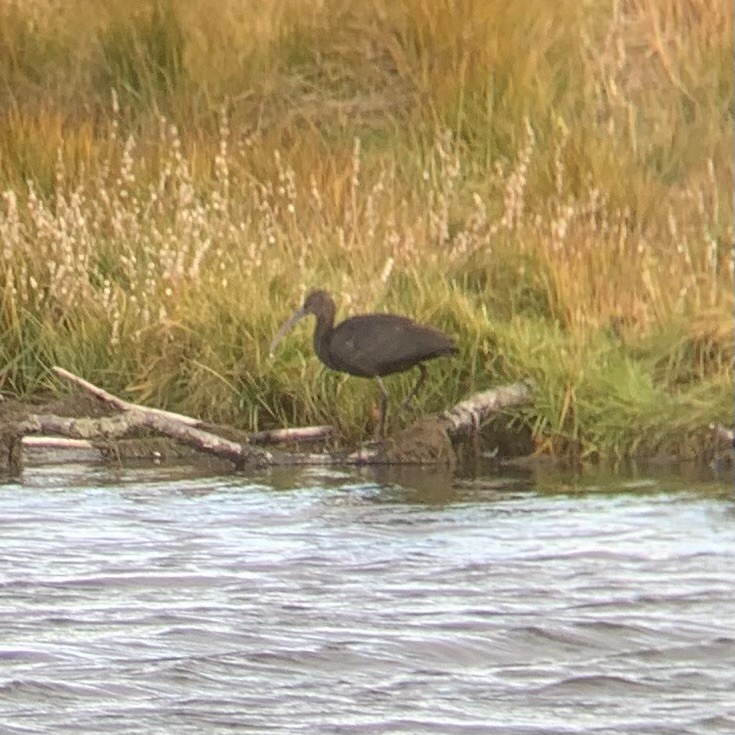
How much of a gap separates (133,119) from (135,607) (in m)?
7.99

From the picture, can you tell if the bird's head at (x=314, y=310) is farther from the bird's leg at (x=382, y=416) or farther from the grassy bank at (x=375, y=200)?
the bird's leg at (x=382, y=416)

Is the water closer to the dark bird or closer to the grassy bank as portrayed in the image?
the dark bird

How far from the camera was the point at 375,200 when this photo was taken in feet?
40.5

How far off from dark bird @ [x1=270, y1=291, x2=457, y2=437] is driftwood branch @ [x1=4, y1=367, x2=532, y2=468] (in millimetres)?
235

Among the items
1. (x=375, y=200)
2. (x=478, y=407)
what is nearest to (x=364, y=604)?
(x=478, y=407)

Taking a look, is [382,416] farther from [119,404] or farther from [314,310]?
[119,404]

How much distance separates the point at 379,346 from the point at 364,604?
2.79 metres

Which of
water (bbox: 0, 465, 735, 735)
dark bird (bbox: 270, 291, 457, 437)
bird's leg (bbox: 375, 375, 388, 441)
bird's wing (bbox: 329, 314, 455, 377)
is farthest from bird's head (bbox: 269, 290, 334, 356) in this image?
water (bbox: 0, 465, 735, 735)

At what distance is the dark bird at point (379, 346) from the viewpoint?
9.74 m

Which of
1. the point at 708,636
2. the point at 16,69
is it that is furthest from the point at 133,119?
the point at 708,636

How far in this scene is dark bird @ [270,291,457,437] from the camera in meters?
9.74

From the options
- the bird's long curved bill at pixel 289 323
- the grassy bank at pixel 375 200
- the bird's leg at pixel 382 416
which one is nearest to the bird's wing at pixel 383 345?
the bird's leg at pixel 382 416

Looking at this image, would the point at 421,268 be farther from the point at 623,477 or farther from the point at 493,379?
the point at 623,477

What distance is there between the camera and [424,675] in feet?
20.4
